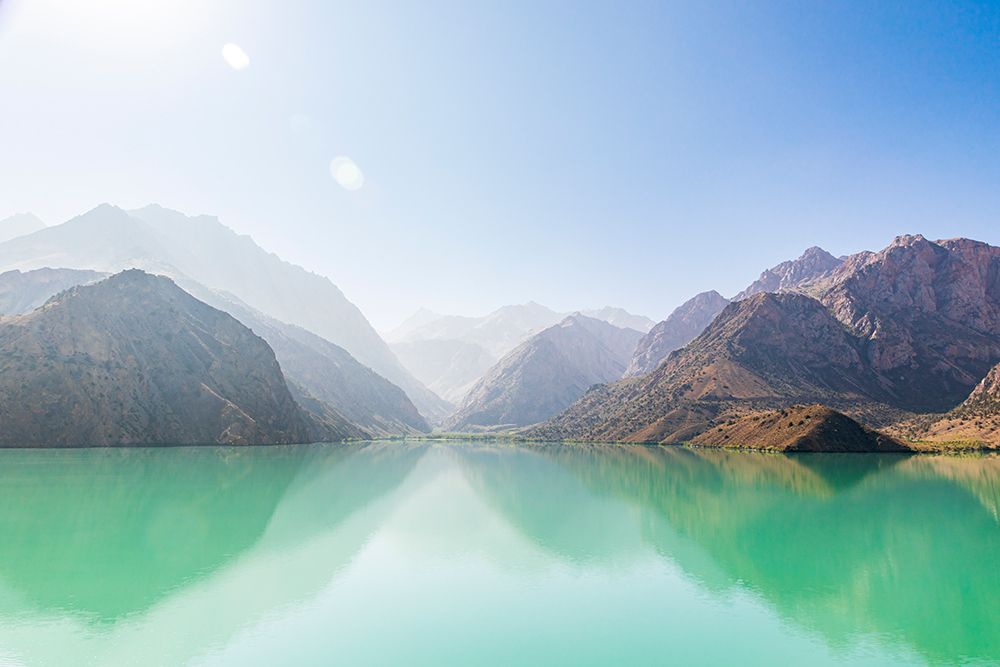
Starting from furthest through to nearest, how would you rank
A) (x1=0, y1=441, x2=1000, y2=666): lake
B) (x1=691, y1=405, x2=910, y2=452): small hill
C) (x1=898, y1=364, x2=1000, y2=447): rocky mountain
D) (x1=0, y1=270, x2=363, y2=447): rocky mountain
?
(x1=898, y1=364, x2=1000, y2=447): rocky mountain → (x1=691, y1=405, x2=910, y2=452): small hill → (x1=0, y1=270, x2=363, y2=447): rocky mountain → (x1=0, y1=441, x2=1000, y2=666): lake

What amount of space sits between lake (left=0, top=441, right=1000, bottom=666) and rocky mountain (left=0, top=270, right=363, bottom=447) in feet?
240

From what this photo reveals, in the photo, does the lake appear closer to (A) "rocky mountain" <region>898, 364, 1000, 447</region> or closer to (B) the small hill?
(B) the small hill

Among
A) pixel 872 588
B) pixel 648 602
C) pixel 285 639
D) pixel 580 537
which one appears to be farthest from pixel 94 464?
pixel 872 588

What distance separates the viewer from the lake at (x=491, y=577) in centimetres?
2120

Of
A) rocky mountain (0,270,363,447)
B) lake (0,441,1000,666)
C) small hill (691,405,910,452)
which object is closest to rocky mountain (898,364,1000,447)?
small hill (691,405,910,452)

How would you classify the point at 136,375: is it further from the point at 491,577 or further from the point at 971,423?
the point at 971,423

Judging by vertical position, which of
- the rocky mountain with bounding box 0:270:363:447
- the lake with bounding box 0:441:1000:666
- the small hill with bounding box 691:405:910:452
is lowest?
the small hill with bounding box 691:405:910:452

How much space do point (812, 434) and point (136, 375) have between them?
546 ft

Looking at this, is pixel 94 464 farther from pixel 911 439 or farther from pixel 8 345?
pixel 911 439

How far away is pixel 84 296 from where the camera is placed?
153500 mm

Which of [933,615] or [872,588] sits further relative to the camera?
[872,588]

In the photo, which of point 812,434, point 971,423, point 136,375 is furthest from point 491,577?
point 971,423

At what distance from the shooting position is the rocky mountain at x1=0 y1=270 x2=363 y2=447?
128 m

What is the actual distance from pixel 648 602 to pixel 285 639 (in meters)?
15.6
